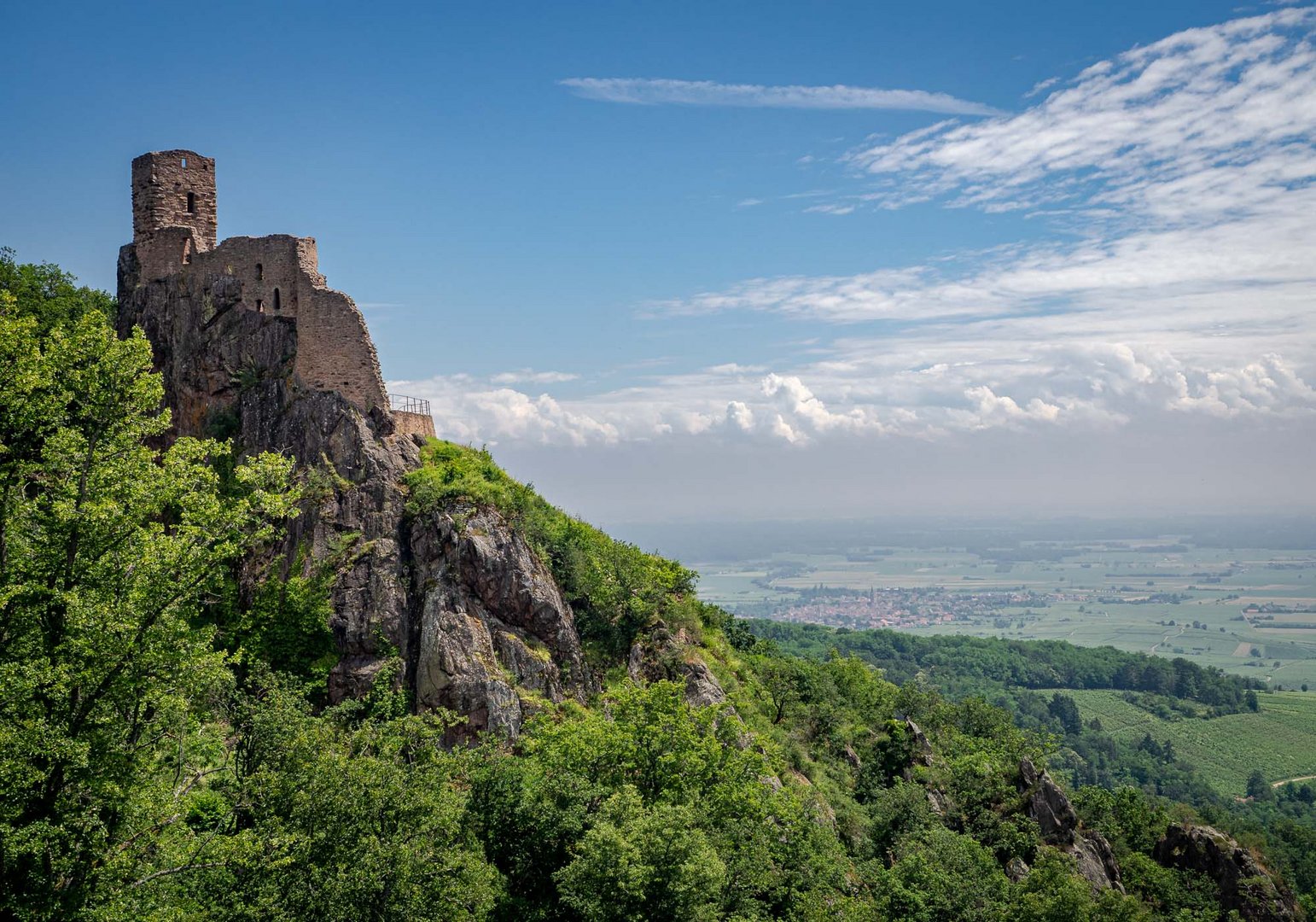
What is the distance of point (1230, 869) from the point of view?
45.5 m

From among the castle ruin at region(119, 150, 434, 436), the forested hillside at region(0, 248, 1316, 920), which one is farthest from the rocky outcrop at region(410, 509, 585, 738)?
the castle ruin at region(119, 150, 434, 436)

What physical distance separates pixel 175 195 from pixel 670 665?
93.8 feet

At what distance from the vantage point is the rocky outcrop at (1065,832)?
42.6 metres

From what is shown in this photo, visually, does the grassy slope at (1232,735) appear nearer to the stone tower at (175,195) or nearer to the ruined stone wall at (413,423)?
the ruined stone wall at (413,423)

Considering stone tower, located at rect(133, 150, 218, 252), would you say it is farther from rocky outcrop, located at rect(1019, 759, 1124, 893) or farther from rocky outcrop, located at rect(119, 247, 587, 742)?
rocky outcrop, located at rect(1019, 759, 1124, 893)

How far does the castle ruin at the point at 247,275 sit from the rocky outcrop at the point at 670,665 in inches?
503

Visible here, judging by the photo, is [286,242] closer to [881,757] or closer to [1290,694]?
[881,757]

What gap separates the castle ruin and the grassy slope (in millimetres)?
110719

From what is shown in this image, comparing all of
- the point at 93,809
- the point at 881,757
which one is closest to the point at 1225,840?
the point at 881,757

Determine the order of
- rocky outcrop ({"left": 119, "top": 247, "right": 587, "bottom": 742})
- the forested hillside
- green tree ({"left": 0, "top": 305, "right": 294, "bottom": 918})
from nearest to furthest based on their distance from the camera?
1. green tree ({"left": 0, "top": 305, "right": 294, "bottom": 918})
2. the forested hillside
3. rocky outcrop ({"left": 119, "top": 247, "right": 587, "bottom": 742})

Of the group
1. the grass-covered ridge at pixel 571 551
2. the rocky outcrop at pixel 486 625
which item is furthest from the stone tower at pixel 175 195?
the rocky outcrop at pixel 486 625

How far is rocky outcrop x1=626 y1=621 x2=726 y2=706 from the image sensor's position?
39.8m

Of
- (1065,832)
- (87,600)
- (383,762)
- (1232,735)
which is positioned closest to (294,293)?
(383,762)

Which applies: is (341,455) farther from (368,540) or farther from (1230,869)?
(1230,869)
